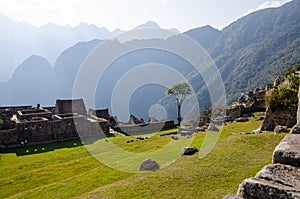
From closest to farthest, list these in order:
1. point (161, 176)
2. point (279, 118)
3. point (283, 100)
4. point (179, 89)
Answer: point (161, 176)
point (279, 118)
point (283, 100)
point (179, 89)

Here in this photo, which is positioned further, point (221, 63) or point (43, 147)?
point (221, 63)

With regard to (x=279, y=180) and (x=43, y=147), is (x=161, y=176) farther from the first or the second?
(x=43, y=147)

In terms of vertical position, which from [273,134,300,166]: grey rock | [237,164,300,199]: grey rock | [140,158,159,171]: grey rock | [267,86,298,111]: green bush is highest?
[267,86,298,111]: green bush

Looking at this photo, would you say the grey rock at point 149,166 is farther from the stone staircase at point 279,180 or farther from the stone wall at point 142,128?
the stone wall at point 142,128

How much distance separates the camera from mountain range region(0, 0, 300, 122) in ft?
305

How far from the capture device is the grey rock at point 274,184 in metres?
3.44


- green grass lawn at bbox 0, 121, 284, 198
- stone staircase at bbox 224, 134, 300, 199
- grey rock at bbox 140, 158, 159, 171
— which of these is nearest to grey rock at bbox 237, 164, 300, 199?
stone staircase at bbox 224, 134, 300, 199

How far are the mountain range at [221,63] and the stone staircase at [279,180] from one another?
51299 millimetres

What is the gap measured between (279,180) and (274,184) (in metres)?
0.14

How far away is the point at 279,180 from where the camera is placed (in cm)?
370

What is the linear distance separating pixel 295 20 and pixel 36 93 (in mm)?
172241

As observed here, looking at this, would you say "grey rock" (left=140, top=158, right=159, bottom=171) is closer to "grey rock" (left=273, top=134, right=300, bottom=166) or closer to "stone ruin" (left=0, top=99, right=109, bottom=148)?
"grey rock" (left=273, top=134, right=300, bottom=166)

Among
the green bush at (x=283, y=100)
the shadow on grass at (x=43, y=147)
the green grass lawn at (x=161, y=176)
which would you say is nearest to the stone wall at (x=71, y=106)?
the shadow on grass at (x=43, y=147)

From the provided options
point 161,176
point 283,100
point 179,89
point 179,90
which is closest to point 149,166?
point 161,176
